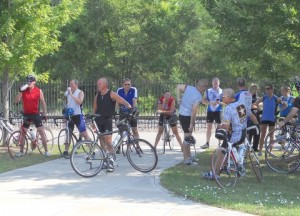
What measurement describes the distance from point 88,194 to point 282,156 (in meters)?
4.45

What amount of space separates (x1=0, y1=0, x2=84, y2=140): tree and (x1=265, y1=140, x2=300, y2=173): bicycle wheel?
21.1 ft

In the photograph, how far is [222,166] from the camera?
8.31 meters

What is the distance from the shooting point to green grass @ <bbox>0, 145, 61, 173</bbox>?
10219 millimetres

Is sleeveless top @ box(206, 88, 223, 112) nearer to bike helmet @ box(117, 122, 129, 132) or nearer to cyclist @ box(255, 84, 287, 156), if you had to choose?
cyclist @ box(255, 84, 287, 156)

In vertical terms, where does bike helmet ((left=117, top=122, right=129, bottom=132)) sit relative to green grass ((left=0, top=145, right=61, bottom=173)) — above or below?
above

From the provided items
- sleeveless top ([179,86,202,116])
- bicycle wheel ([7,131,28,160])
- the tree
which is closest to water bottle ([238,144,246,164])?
sleeveless top ([179,86,202,116])

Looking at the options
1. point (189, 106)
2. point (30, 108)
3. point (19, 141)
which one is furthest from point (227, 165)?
point (19, 141)

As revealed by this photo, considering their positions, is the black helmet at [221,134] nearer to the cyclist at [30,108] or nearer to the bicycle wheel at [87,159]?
the bicycle wheel at [87,159]

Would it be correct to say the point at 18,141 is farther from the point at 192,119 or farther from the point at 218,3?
the point at 218,3

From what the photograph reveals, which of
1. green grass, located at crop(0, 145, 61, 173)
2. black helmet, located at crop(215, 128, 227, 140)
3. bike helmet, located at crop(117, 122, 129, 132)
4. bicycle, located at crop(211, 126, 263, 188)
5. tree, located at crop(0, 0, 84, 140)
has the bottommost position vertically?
green grass, located at crop(0, 145, 61, 173)

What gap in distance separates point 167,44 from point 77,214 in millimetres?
26339

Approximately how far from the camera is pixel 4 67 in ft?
42.9

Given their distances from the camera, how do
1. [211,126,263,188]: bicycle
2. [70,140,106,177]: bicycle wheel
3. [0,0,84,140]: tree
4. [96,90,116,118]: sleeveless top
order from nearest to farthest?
[211,126,263,188]: bicycle < [70,140,106,177]: bicycle wheel < [96,90,116,118]: sleeveless top < [0,0,84,140]: tree

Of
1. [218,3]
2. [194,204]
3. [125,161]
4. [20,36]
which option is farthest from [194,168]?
[20,36]
